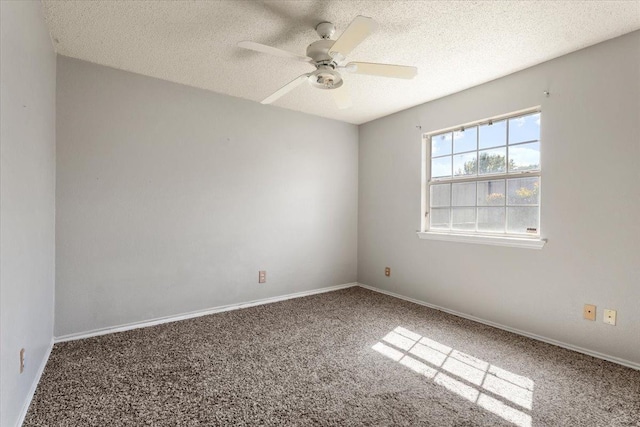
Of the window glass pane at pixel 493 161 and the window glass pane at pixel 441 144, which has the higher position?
the window glass pane at pixel 441 144

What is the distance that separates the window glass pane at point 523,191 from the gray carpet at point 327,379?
1.17 metres

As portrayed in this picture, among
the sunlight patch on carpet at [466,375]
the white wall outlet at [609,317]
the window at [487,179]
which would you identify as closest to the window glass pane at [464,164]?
the window at [487,179]

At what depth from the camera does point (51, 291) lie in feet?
7.79

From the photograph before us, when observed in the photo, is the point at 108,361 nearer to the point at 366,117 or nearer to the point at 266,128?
the point at 266,128

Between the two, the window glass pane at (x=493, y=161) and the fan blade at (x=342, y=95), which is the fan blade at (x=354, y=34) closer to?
the fan blade at (x=342, y=95)

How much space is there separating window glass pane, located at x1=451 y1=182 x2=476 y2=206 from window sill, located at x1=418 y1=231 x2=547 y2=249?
0.35m

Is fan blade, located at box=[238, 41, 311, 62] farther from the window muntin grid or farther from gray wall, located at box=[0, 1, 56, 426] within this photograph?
the window muntin grid

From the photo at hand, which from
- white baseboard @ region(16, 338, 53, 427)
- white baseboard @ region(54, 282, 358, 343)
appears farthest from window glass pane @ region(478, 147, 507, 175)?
white baseboard @ region(16, 338, 53, 427)

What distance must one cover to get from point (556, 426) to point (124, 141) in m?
3.57

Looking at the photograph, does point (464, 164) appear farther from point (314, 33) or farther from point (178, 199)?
point (178, 199)

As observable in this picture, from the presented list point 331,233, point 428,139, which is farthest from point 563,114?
point 331,233

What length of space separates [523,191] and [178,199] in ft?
10.4

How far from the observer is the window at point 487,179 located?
2768 mm

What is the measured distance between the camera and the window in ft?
9.08
